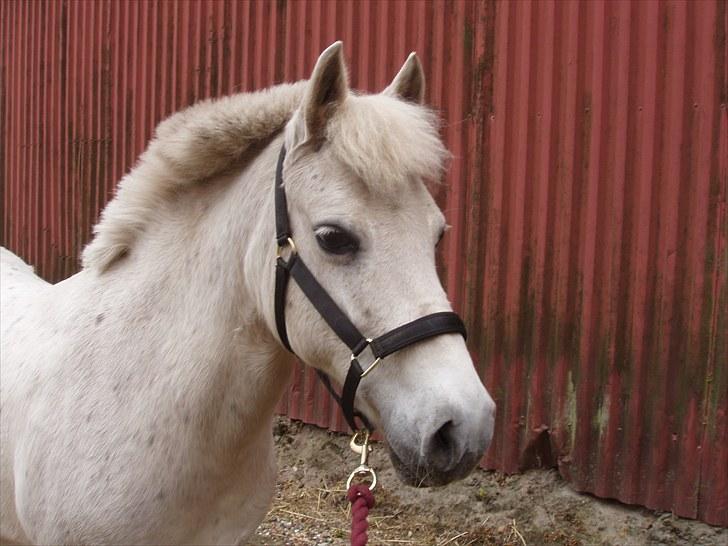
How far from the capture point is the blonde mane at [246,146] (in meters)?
1.92

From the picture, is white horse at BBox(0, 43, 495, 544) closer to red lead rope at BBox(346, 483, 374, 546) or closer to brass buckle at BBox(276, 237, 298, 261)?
brass buckle at BBox(276, 237, 298, 261)

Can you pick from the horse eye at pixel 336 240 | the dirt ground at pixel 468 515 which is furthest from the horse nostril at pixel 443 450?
the dirt ground at pixel 468 515

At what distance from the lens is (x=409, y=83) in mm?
2412

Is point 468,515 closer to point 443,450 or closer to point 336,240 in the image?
point 443,450

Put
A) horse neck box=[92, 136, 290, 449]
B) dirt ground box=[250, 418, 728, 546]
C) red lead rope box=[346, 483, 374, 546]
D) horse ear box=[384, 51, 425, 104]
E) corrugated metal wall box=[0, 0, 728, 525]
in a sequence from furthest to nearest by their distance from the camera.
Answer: dirt ground box=[250, 418, 728, 546] < corrugated metal wall box=[0, 0, 728, 525] < horse ear box=[384, 51, 425, 104] < horse neck box=[92, 136, 290, 449] < red lead rope box=[346, 483, 374, 546]

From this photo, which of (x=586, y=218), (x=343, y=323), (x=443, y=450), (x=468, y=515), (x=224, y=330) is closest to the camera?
(x=443, y=450)

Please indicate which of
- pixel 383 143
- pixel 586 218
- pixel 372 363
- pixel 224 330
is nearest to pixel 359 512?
pixel 372 363

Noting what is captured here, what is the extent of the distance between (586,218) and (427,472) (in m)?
2.51

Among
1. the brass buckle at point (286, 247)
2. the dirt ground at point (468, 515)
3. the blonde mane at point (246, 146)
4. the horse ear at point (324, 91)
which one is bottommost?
the dirt ground at point (468, 515)

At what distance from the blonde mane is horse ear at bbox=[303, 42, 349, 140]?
0.12 feet

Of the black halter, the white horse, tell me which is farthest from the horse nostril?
the black halter

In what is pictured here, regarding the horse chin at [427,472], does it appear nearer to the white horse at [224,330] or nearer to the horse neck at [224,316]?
the white horse at [224,330]

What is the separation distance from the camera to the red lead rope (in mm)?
1942

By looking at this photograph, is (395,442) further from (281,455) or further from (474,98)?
(281,455)
